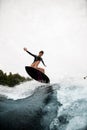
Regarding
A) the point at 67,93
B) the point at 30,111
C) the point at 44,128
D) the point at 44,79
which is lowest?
the point at 44,128

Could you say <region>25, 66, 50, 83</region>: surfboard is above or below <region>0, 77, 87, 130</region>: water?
above

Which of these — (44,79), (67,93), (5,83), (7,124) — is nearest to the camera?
(7,124)

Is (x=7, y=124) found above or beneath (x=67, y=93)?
beneath

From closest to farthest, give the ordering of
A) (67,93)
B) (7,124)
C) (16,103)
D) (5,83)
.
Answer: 1. (7,124)
2. (16,103)
3. (67,93)
4. (5,83)

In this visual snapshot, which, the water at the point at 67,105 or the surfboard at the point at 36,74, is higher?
the surfboard at the point at 36,74

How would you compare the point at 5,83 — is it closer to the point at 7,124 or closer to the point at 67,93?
the point at 67,93

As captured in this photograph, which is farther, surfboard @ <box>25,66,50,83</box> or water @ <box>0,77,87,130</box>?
surfboard @ <box>25,66,50,83</box>

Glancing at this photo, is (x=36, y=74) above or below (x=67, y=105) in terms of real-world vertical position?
above

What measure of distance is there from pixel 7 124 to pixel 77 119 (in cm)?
448

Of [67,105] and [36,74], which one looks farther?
[36,74]

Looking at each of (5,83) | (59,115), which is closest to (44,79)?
(59,115)

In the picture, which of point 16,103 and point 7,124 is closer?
point 7,124

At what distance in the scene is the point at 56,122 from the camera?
70.8 ft

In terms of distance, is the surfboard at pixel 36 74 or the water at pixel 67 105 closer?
the water at pixel 67 105
